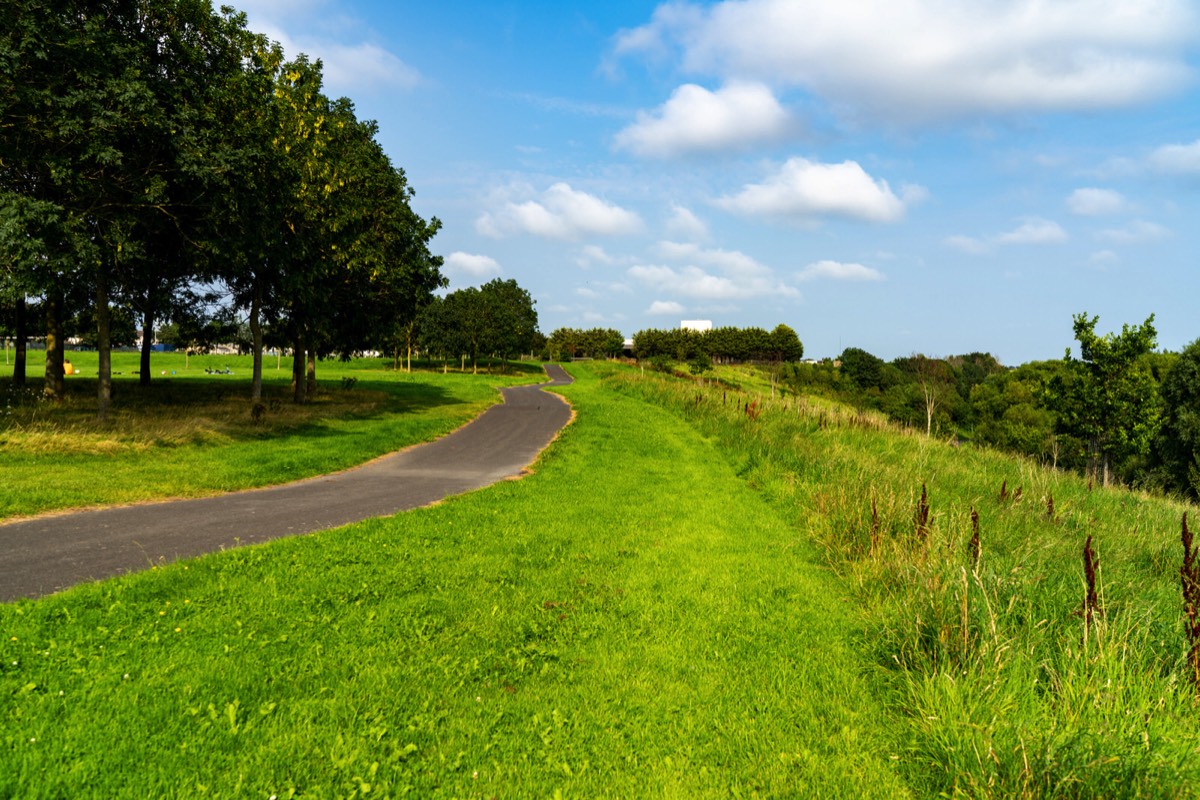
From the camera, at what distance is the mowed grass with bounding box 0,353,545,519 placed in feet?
36.3

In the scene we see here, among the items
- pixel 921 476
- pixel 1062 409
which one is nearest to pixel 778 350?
pixel 1062 409

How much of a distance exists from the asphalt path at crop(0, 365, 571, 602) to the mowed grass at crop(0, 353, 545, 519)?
2.48 feet

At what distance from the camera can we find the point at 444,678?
4.98m

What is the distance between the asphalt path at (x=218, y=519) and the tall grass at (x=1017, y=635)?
7660mm

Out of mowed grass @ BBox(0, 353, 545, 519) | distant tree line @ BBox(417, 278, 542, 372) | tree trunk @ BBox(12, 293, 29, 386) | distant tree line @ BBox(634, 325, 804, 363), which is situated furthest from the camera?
distant tree line @ BBox(634, 325, 804, 363)

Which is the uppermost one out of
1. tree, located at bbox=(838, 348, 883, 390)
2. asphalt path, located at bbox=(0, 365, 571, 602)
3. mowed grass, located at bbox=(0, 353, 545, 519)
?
tree, located at bbox=(838, 348, 883, 390)

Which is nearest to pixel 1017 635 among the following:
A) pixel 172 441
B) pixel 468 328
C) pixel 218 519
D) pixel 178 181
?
pixel 218 519

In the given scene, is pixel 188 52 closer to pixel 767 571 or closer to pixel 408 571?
pixel 408 571

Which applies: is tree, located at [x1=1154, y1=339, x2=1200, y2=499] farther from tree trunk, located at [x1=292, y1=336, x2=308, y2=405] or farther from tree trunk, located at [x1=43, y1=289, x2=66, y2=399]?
tree trunk, located at [x1=43, y1=289, x2=66, y2=399]

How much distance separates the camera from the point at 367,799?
11.9 feet

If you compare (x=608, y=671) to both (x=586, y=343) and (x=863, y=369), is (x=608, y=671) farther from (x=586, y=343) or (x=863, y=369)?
Answer: (x=586, y=343)

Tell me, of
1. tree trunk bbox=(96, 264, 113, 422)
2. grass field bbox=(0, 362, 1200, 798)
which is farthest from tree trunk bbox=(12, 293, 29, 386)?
grass field bbox=(0, 362, 1200, 798)

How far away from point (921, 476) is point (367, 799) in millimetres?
13823

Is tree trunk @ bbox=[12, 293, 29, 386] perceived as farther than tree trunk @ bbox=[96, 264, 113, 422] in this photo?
Yes
